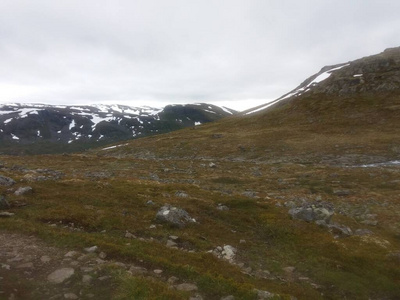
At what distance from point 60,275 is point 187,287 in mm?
4804

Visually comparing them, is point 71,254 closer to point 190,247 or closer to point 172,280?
point 172,280

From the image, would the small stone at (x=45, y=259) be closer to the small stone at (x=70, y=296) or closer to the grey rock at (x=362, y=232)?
the small stone at (x=70, y=296)

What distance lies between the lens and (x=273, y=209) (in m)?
25.5

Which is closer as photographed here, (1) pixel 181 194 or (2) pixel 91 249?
(2) pixel 91 249

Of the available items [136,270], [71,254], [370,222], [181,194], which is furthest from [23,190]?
[370,222]

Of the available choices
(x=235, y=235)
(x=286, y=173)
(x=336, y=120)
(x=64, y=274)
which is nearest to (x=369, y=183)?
(x=286, y=173)

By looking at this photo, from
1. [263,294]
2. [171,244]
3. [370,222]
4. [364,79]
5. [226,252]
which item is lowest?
[370,222]

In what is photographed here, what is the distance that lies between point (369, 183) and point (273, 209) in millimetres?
21199

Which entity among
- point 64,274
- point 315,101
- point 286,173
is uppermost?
point 315,101

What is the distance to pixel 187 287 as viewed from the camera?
486 inches

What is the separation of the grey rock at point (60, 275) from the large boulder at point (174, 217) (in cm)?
805

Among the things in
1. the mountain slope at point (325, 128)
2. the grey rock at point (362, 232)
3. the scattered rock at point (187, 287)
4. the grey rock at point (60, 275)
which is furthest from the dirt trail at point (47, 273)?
the mountain slope at point (325, 128)

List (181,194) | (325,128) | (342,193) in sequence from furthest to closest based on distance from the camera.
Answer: (325,128), (342,193), (181,194)

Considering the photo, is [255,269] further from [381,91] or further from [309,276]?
[381,91]
